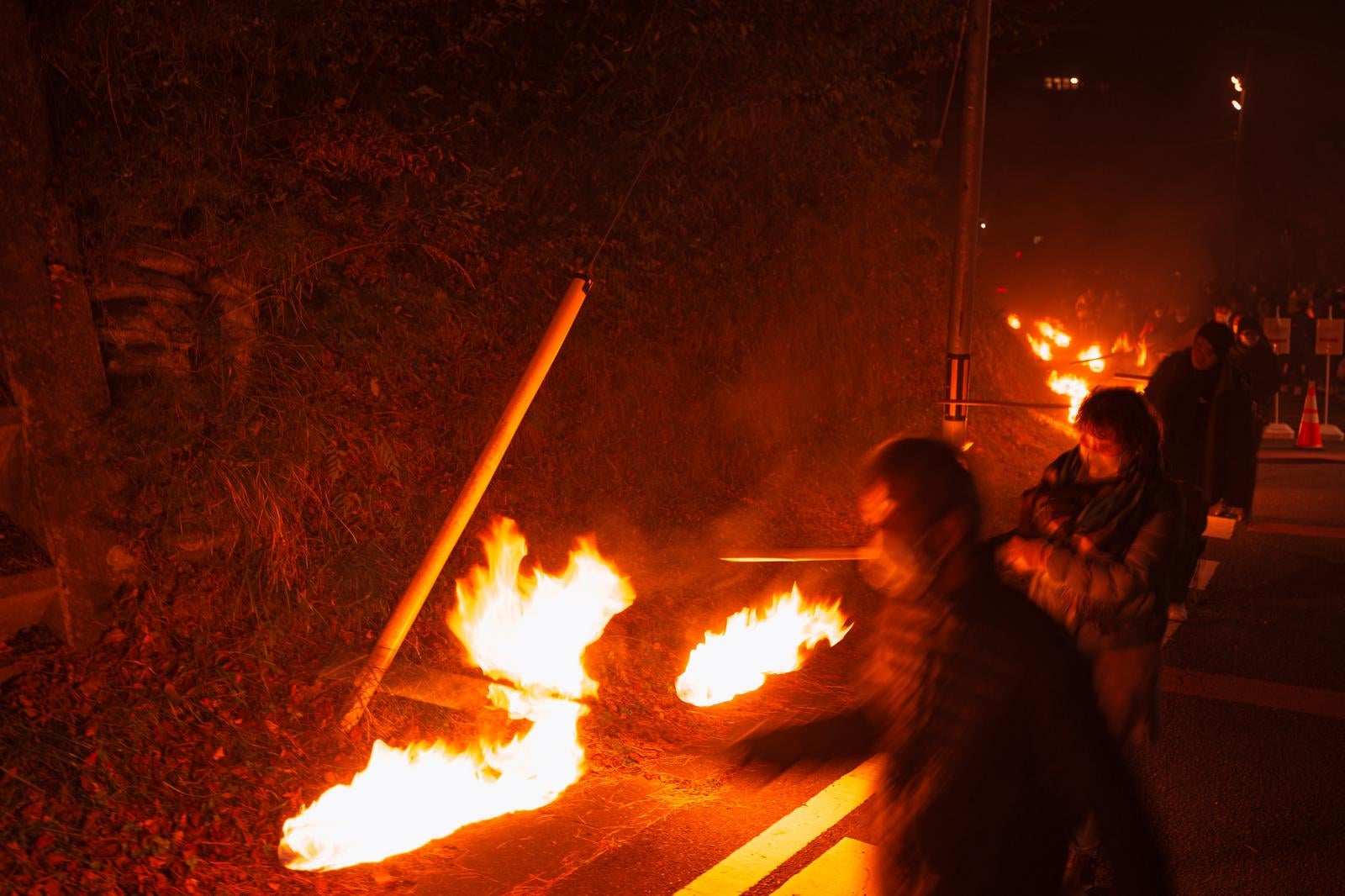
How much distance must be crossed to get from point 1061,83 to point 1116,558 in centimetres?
3911

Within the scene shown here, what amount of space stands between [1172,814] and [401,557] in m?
4.23

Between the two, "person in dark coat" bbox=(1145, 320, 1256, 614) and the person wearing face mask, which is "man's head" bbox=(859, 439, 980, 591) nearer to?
the person wearing face mask

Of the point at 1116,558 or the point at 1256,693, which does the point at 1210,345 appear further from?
the point at 1116,558

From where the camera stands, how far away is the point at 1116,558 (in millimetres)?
3637

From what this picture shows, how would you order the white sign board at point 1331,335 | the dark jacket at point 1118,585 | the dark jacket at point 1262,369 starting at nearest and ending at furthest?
1. the dark jacket at point 1118,585
2. the dark jacket at point 1262,369
3. the white sign board at point 1331,335

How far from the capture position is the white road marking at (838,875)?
4.23m

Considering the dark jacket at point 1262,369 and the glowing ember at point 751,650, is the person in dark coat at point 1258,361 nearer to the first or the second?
the dark jacket at point 1262,369

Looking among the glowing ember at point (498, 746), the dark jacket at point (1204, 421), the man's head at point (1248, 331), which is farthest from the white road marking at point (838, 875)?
the man's head at point (1248, 331)

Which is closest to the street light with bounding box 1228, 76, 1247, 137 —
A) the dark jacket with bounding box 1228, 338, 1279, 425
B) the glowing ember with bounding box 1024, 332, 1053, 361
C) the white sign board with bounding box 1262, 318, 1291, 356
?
the glowing ember with bounding box 1024, 332, 1053, 361

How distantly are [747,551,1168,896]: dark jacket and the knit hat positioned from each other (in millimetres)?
5597

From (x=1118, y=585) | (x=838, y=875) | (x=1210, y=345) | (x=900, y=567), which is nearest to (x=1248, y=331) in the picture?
(x=1210, y=345)

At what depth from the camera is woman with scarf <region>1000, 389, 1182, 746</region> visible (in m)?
3.60

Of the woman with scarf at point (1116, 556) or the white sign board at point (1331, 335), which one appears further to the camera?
the white sign board at point (1331, 335)

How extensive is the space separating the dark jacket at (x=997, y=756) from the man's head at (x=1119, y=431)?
4.92 ft
